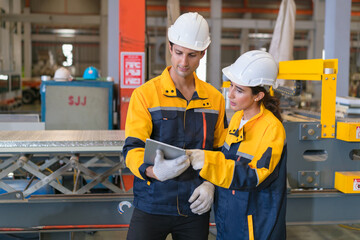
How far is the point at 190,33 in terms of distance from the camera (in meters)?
1.88

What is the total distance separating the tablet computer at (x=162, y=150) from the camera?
1.56 meters

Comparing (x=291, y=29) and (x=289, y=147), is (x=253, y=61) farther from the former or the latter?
(x=291, y=29)

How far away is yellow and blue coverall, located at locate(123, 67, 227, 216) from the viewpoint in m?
1.81

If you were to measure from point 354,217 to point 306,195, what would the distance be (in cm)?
41

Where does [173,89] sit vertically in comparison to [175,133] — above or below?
above

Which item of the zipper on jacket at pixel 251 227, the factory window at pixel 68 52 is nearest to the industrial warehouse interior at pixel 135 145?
the zipper on jacket at pixel 251 227

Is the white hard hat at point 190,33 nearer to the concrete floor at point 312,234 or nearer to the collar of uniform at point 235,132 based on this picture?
the collar of uniform at point 235,132

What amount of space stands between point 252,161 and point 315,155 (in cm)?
130

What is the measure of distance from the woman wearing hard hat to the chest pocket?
254mm

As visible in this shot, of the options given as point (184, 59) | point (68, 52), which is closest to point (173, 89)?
point (184, 59)

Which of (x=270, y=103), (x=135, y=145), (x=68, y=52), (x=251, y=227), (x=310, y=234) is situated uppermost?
(x=68, y=52)

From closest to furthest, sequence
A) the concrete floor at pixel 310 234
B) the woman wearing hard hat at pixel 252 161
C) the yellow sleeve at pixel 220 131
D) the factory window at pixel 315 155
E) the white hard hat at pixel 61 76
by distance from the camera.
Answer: the woman wearing hard hat at pixel 252 161
the yellow sleeve at pixel 220 131
the factory window at pixel 315 155
the concrete floor at pixel 310 234
the white hard hat at pixel 61 76

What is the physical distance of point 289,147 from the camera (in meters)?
2.70

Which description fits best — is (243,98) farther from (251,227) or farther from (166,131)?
(251,227)
